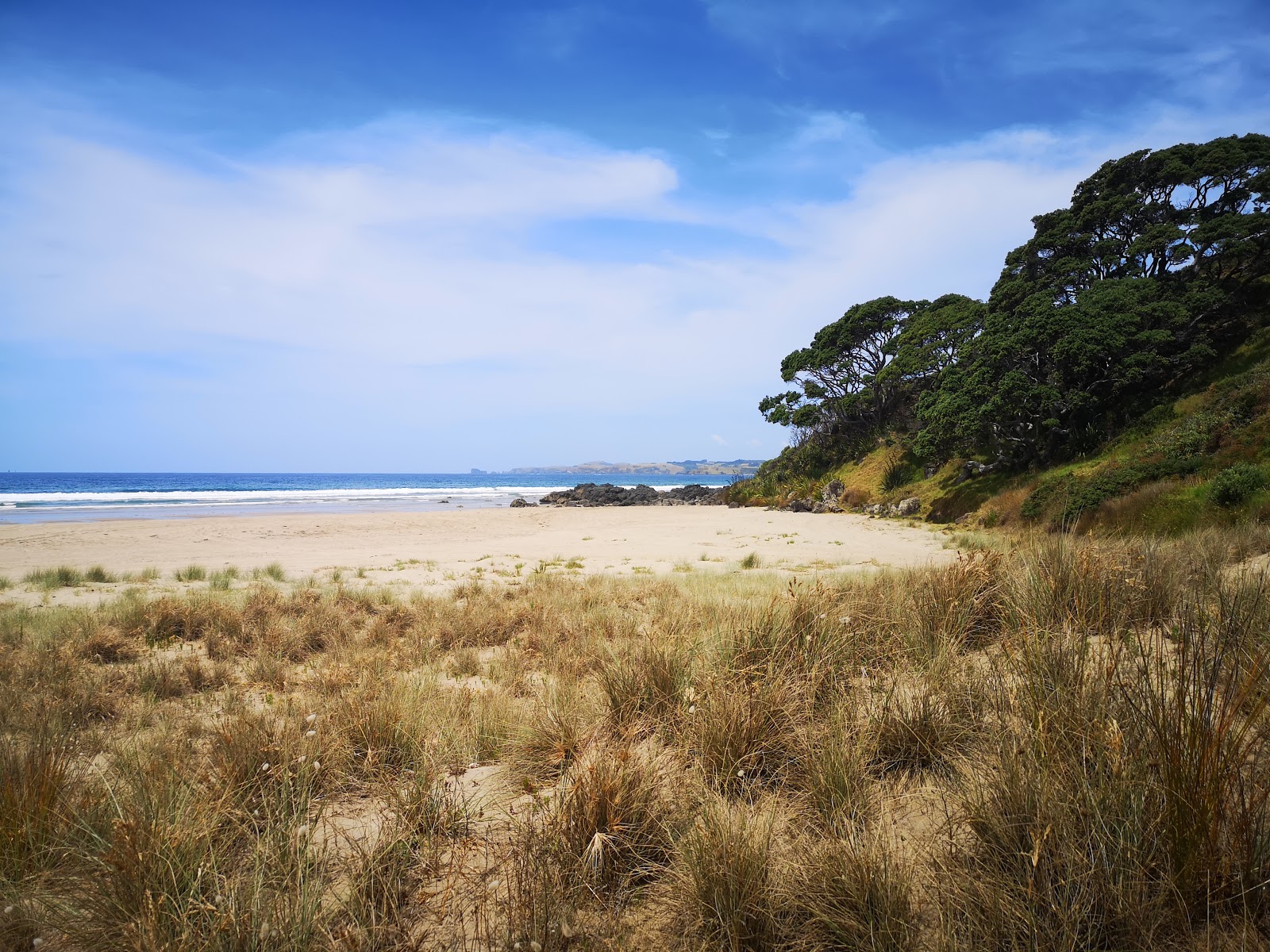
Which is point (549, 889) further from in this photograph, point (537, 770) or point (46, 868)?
point (46, 868)

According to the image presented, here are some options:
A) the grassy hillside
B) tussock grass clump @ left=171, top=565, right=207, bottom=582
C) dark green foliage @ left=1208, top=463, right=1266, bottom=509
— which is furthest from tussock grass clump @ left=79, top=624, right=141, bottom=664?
dark green foliage @ left=1208, top=463, right=1266, bottom=509

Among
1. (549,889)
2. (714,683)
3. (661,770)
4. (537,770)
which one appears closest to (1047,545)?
(714,683)

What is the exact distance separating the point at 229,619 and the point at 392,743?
5.04 metres

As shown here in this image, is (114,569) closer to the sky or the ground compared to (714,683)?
closer to the ground

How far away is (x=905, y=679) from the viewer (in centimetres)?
381

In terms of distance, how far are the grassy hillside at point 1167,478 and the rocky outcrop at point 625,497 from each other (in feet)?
81.1

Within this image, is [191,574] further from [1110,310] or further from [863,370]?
[863,370]

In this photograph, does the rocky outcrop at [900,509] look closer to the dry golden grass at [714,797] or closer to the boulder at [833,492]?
the boulder at [833,492]

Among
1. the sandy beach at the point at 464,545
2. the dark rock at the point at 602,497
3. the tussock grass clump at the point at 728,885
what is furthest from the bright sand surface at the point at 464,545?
the dark rock at the point at 602,497

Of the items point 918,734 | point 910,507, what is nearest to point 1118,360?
point 910,507

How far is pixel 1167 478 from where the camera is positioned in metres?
13.2

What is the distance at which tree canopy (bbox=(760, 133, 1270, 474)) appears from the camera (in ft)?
61.4

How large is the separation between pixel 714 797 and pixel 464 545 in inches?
684

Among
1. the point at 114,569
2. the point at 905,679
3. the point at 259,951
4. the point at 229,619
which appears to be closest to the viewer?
the point at 259,951
